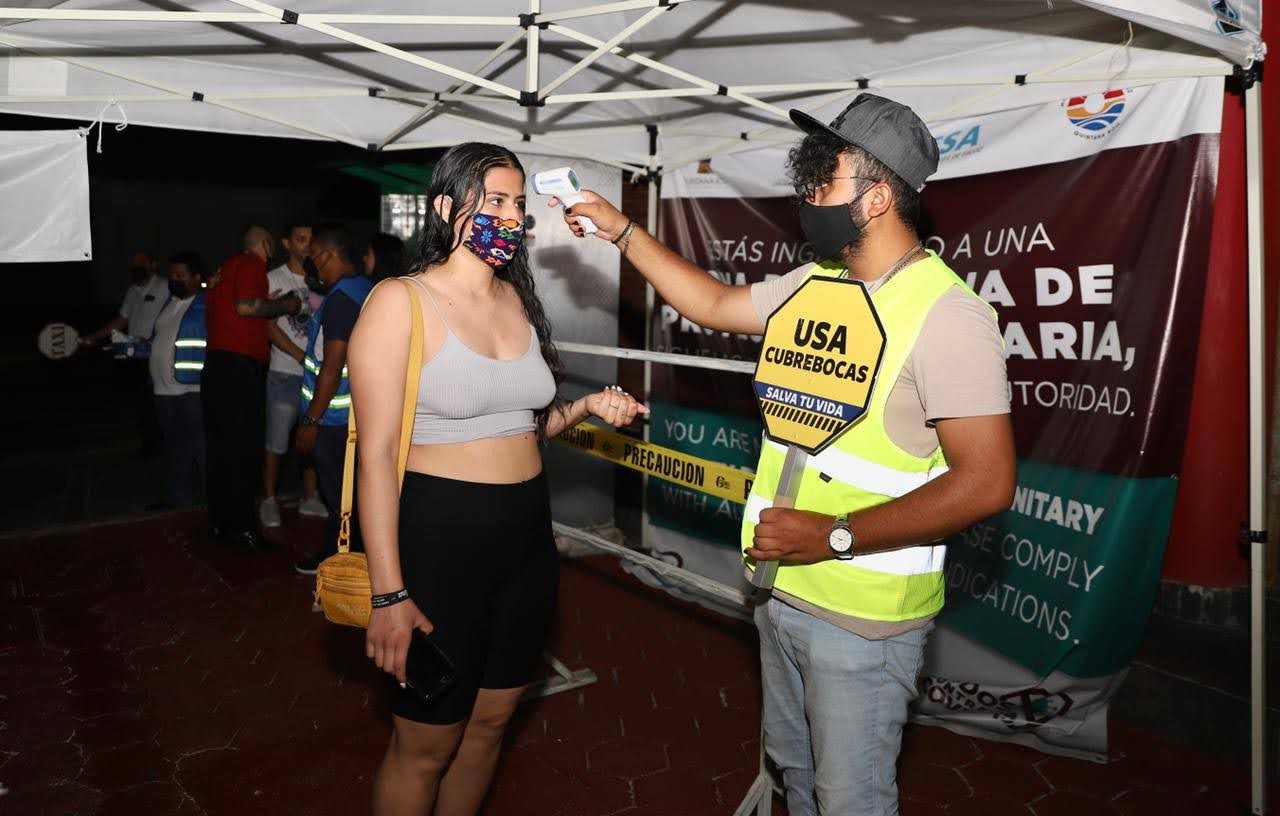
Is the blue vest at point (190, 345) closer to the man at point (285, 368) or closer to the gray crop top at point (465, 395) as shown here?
the man at point (285, 368)

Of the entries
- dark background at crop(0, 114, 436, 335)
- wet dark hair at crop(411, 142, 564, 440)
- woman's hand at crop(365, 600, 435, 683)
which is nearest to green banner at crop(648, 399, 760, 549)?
wet dark hair at crop(411, 142, 564, 440)

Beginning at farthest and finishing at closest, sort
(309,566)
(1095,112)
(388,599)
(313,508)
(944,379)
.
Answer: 1. (313,508)
2. (309,566)
3. (1095,112)
4. (388,599)
5. (944,379)

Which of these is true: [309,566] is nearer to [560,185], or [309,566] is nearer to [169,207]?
[560,185]

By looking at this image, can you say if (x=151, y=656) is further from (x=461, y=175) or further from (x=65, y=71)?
(x=461, y=175)

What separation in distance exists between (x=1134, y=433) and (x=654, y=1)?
7.87ft

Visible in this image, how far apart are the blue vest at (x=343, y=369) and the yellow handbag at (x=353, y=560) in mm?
2186

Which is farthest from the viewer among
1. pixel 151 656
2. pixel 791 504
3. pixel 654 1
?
pixel 151 656

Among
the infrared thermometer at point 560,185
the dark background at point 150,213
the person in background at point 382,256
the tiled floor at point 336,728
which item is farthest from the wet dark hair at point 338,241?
the dark background at point 150,213

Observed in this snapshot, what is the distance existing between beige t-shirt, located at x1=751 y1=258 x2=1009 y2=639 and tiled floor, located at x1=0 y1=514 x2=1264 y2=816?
80.5 inches

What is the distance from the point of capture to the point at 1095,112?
12.2 feet

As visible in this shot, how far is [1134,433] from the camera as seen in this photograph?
366 cm

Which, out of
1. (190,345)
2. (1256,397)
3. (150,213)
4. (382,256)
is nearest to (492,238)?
(1256,397)

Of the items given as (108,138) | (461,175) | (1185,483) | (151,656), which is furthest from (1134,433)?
(108,138)

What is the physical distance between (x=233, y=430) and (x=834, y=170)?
16.9 feet
